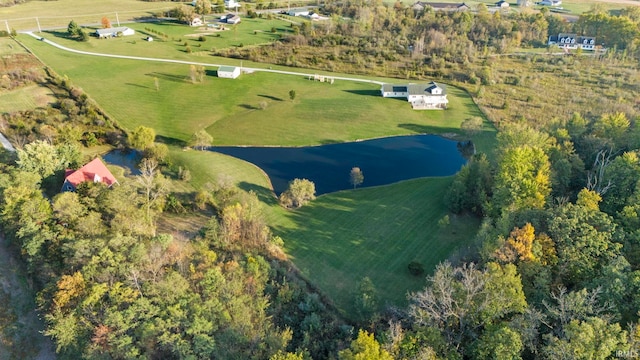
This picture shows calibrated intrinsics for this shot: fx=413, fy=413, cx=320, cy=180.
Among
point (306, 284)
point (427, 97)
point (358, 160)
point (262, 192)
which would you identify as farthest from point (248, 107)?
point (306, 284)

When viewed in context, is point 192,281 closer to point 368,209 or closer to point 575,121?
point 368,209

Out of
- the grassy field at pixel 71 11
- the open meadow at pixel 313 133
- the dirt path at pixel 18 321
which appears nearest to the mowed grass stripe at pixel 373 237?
the open meadow at pixel 313 133

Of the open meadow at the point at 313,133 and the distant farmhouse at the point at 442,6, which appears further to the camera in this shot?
the distant farmhouse at the point at 442,6

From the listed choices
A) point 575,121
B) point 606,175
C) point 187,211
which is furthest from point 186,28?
point 606,175

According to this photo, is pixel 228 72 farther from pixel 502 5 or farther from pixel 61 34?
pixel 502 5

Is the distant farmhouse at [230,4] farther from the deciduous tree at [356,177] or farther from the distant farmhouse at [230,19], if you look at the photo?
the deciduous tree at [356,177]

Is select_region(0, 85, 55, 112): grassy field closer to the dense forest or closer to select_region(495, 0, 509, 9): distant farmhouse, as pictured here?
the dense forest

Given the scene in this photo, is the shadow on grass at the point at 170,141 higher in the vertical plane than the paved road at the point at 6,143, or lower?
lower
